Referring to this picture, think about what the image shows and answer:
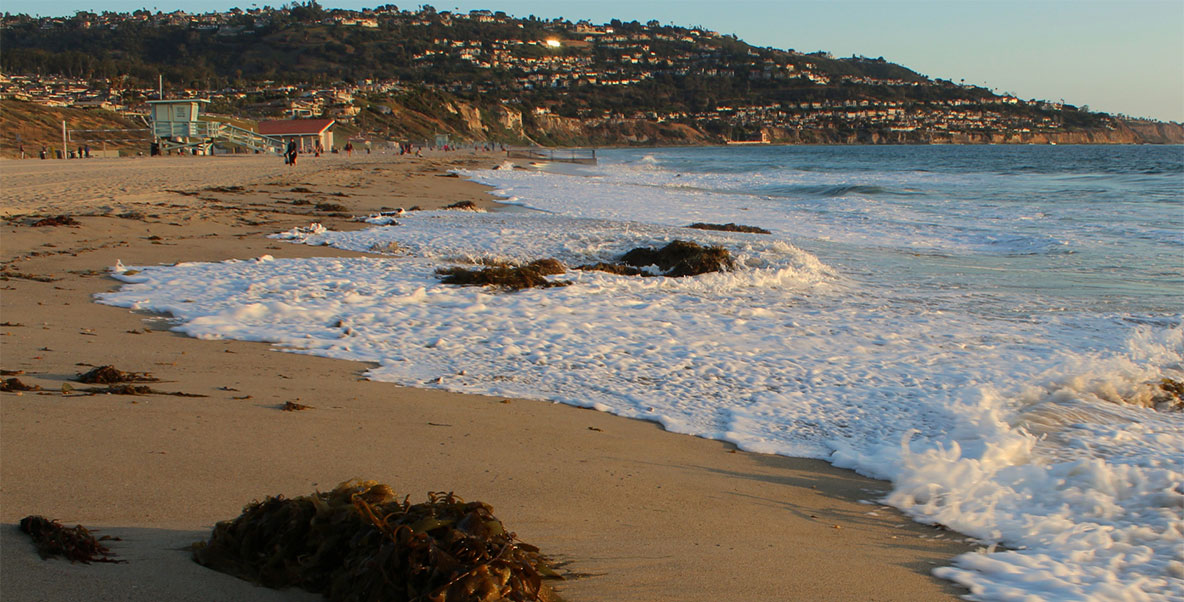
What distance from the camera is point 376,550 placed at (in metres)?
2.38

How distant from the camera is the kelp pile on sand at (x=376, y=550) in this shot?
7.49 ft

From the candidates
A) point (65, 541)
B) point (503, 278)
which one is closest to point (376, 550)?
point (65, 541)

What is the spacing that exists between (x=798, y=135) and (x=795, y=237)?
135 m

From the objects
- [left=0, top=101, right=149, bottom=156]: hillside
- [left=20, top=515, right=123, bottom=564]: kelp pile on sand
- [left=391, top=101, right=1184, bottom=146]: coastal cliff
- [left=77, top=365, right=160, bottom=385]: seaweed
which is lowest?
[left=77, top=365, right=160, bottom=385]: seaweed

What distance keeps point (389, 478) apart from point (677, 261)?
243 inches

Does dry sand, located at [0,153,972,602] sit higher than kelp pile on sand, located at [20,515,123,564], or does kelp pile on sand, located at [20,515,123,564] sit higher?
kelp pile on sand, located at [20,515,123,564]

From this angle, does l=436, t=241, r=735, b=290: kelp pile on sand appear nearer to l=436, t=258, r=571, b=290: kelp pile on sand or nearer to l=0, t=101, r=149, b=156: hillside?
l=436, t=258, r=571, b=290: kelp pile on sand

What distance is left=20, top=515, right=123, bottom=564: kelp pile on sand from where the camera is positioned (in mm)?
2467

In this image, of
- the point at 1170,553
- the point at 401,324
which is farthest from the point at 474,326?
the point at 1170,553

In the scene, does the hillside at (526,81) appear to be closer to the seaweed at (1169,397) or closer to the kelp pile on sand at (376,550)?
the seaweed at (1169,397)

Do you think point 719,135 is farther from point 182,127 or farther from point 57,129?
point 57,129

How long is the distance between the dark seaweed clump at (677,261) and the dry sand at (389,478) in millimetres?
4363

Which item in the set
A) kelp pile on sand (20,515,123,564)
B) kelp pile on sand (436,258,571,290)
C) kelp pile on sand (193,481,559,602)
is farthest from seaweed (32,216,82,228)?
kelp pile on sand (193,481,559,602)

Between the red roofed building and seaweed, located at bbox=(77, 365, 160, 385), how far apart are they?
5144 cm
